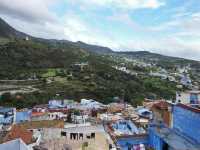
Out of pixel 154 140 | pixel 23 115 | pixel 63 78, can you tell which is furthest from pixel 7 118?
pixel 63 78

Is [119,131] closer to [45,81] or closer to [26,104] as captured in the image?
[26,104]

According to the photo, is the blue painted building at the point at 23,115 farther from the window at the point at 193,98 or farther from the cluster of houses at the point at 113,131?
the window at the point at 193,98

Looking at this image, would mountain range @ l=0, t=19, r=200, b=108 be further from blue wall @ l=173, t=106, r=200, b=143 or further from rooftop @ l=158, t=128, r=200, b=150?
blue wall @ l=173, t=106, r=200, b=143

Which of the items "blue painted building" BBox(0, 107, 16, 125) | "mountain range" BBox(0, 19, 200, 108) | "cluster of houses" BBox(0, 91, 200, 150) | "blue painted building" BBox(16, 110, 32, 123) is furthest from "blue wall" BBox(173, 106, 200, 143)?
"mountain range" BBox(0, 19, 200, 108)

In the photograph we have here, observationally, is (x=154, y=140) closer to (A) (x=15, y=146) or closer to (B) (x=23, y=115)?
(A) (x=15, y=146)

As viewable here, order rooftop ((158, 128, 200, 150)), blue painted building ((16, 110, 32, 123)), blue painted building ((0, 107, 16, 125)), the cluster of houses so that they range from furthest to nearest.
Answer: blue painted building ((16, 110, 32, 123)), blue painted building ((0, 107, 16, 125)), rooftop ((158, 128, 200, 150)), the cluster of houses

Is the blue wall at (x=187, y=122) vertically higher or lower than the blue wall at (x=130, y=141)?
higher

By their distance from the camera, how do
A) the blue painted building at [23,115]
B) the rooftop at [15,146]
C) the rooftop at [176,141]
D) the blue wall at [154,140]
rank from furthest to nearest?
1. the blue painted building at [23,115]
2. the blue wall at [154,140]
3. the rooftop at [176,141]
4. the rooftop at [15,146]

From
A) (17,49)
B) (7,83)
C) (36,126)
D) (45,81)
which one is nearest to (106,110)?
(36,126)

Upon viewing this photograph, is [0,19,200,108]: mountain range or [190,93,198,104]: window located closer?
[190,93,198,104]: window

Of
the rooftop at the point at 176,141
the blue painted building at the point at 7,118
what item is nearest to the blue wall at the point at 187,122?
the rooftop at the point at 176,141
